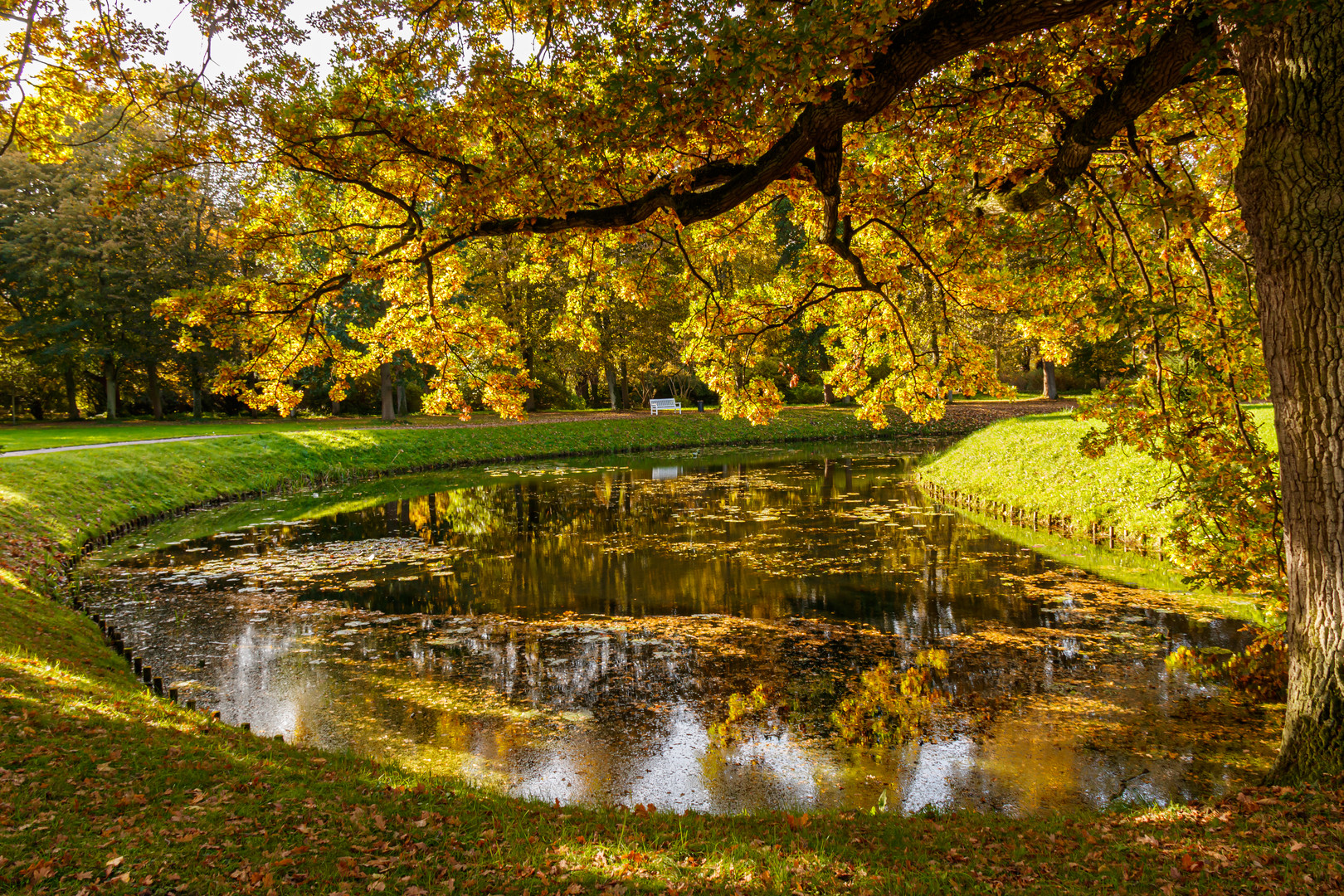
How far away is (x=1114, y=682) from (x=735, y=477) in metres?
19.6

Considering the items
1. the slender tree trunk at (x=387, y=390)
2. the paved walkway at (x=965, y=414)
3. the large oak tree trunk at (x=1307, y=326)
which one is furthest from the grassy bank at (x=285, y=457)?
the large oak tree trunk at (x=1307, y=326)

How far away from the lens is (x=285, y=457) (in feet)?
90.5

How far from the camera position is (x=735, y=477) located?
27906 mm

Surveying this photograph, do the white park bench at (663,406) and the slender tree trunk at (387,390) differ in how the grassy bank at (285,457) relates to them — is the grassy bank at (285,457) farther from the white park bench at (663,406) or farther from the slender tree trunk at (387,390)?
the slender tree trunk at (387,390)

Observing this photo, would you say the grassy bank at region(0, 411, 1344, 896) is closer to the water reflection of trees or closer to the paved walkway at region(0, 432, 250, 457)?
the water reflection of trees

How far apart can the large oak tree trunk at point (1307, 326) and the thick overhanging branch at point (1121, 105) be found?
62cm

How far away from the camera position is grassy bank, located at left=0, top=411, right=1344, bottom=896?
4.16 m

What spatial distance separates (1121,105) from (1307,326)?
3.03 metres

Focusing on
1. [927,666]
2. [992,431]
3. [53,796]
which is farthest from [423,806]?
[992,431]

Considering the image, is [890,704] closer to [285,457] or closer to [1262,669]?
[1262,669]

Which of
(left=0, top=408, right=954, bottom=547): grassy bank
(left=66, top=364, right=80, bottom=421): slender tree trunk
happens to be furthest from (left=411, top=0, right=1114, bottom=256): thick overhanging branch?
(left=66, top=364, right=80, bottom=421): slender tree trunk

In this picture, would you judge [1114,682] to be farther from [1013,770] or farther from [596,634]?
[596,634]

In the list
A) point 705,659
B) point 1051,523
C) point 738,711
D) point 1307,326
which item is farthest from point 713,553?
point 1307,326

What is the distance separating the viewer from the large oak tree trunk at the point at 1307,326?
191 inches
